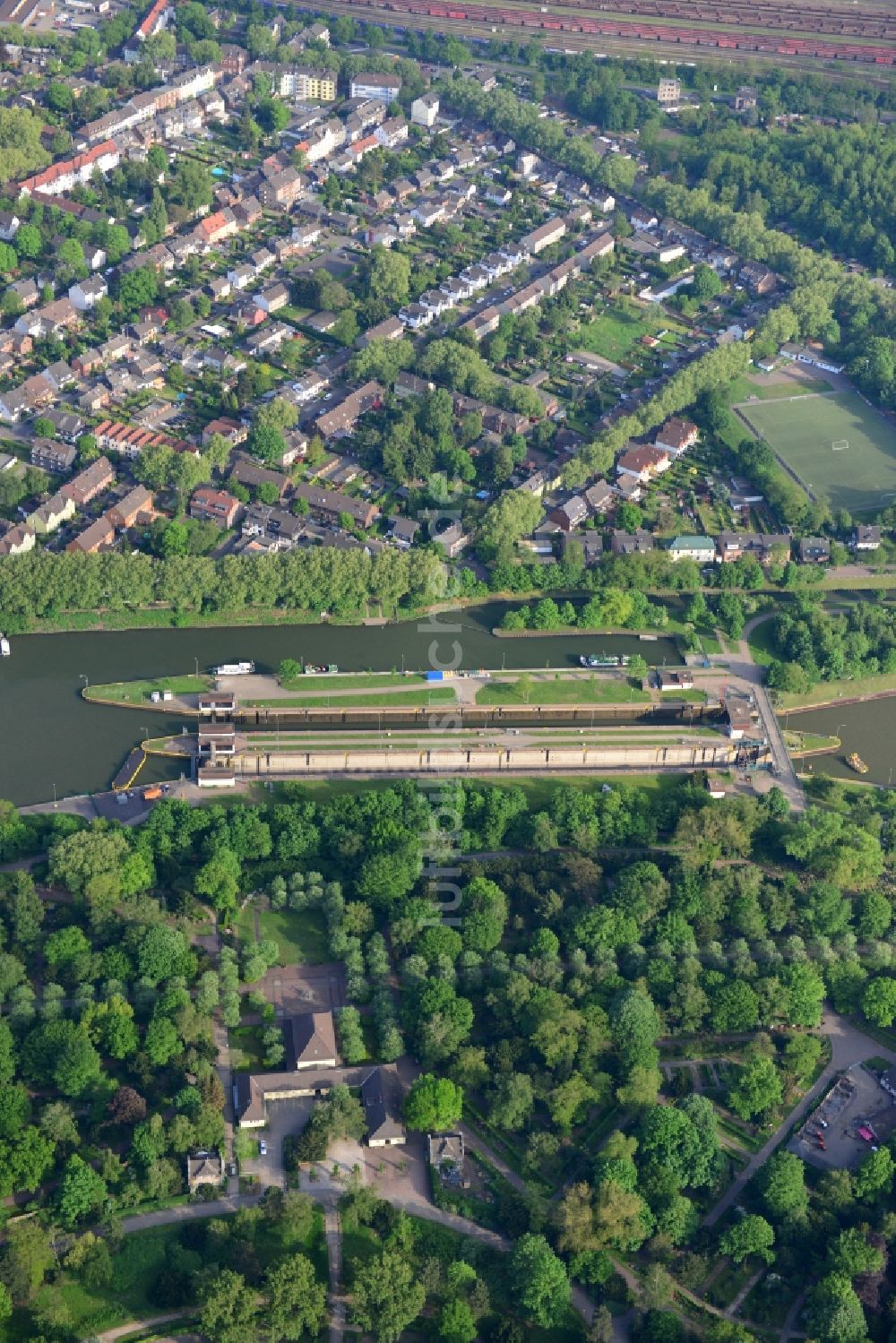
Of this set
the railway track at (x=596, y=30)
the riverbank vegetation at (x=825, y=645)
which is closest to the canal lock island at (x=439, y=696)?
the riverbank vegetation at (x=825, y=645)

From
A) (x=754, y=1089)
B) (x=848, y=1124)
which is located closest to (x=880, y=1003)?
(x=848, y=1124)

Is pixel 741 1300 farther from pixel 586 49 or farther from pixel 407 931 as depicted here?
pixel 586 49

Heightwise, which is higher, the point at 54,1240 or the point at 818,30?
the point at 818,30

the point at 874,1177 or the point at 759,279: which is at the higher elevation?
the point at 759,279

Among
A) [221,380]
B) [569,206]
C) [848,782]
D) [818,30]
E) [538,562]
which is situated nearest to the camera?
[848,782]

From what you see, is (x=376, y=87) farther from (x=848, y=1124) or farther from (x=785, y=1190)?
(x=785, y=1190)

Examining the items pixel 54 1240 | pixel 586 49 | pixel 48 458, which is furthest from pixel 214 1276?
pixel 586 49
